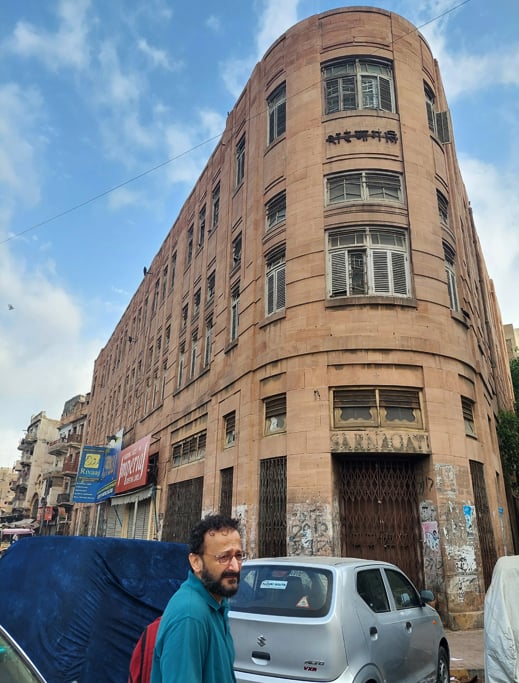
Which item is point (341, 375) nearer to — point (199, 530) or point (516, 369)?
point (199, 530)

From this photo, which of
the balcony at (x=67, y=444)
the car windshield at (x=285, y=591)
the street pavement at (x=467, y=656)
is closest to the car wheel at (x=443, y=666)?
the street pavement at (x=467, y=656)

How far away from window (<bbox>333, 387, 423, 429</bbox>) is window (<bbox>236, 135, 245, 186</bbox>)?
10.9m

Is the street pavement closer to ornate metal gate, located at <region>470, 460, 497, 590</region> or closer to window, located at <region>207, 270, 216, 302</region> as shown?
ornate metal gate, located at <region>470, 460, 497, 590</region>

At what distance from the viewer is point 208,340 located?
20422 mm

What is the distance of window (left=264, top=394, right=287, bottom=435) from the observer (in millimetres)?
13234

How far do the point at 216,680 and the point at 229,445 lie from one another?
13733 millimetres

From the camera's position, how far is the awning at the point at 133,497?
23.4 m

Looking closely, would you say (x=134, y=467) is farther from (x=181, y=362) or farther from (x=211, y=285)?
(x=211, y=285)

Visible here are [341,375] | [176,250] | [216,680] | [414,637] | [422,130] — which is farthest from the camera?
[176,250]

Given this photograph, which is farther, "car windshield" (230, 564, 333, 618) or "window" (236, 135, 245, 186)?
"window" (236, 135, 245, 186)

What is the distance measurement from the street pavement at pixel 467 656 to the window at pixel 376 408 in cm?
437

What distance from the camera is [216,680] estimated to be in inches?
81.9

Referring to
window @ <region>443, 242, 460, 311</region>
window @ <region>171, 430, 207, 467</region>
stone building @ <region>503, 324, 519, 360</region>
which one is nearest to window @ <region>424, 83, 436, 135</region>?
window @ <region>443, 242, 460, 311</region>

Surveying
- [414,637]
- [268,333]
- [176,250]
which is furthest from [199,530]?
[176,250]
